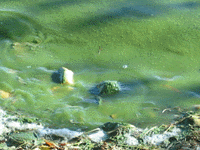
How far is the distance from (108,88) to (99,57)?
0.43 meters

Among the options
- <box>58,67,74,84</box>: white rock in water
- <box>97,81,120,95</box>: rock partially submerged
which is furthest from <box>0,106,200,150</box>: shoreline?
<box>58,67,74,84</box>: white rock in water

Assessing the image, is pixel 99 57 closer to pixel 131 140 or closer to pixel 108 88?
pixel 108 88

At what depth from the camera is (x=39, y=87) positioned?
2.38 metres

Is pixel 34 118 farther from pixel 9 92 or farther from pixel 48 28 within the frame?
pixel 48 28

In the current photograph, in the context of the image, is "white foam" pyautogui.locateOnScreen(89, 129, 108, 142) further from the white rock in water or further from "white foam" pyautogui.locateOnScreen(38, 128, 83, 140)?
the white rock in water

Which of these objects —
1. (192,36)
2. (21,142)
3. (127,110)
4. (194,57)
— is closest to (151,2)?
(192,36)

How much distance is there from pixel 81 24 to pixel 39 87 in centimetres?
88

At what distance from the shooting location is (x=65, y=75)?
243 cm

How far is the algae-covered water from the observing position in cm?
223

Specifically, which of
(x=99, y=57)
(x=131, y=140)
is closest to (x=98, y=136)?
(x=131, y=140)

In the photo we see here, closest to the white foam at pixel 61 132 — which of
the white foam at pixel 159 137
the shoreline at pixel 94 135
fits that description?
the shoreline at pixel 94 135

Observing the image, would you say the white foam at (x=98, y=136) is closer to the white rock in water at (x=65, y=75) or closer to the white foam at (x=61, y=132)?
the white foam at (x=61, y=132)

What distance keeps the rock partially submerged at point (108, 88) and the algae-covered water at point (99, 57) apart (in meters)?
0.05

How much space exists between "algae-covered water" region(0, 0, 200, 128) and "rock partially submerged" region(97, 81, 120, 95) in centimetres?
5
